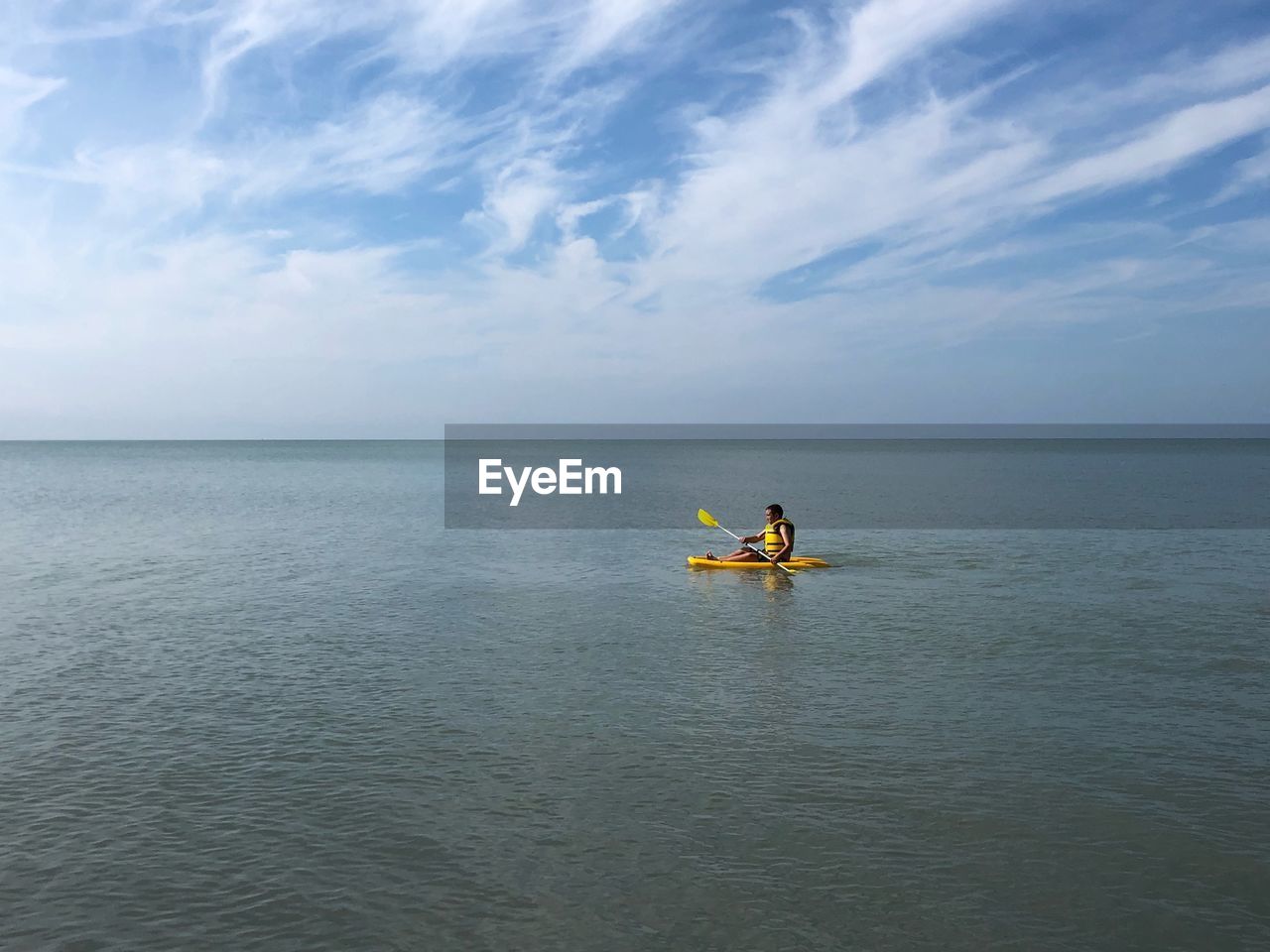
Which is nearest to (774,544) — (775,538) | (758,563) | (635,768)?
(775,538)

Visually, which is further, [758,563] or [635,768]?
[758,563]

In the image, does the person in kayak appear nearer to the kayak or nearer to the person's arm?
the person's arm

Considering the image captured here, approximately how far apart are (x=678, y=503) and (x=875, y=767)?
183 feet

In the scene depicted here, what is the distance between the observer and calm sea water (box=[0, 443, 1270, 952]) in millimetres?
9961

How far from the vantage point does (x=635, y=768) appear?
13.9m

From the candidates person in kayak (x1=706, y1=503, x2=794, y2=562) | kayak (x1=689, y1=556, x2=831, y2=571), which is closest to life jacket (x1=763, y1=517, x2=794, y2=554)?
person in kayak (x1=706, y1=503, x2=794, y2=562)

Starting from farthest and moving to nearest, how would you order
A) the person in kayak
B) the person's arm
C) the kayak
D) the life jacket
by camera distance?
the kayak
the life jacket
the person in kayak
the person's arm

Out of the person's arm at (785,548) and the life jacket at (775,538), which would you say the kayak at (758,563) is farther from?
the life jacket at (775,538)

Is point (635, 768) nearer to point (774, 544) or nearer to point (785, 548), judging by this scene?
point (785, 548)

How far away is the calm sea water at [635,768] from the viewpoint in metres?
9.96

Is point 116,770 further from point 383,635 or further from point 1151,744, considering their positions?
point 1151,744

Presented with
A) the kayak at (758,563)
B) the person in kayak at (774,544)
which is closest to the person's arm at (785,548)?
the person in kayak at (774,544)

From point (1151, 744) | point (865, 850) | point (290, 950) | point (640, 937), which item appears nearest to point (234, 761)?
point (290, 950)

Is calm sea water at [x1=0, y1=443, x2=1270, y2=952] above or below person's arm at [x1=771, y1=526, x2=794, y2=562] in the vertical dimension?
below
